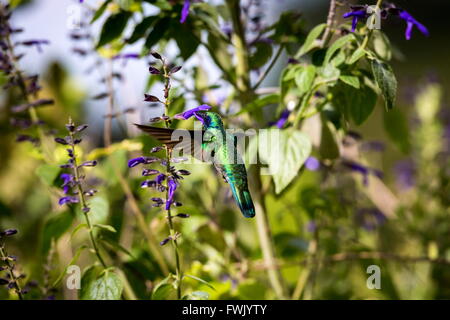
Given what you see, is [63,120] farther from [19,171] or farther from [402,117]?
[402,117]

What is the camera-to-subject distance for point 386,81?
636 millimetres

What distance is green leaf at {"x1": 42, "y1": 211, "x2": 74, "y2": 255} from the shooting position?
32.6 inches

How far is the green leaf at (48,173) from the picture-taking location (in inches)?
31.5

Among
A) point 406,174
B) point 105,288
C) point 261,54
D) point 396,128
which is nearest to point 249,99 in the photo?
point 261,54

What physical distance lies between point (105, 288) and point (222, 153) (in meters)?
Answer: 0.23

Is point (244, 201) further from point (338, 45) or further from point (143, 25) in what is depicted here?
point (143, 25)

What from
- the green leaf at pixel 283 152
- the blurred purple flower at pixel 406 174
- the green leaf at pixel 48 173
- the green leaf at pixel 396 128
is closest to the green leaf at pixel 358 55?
the green leaf at pixel 283 152

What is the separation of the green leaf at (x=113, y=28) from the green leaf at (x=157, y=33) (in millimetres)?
59

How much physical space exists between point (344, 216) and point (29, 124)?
594 millimetres

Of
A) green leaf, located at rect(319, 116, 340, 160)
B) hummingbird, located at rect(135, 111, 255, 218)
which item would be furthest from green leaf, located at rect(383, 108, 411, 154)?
hummingbird, located at rect(135, 111, 255, 218)

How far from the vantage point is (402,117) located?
39.8 inches

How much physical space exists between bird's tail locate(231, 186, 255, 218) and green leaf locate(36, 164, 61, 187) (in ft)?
1.07

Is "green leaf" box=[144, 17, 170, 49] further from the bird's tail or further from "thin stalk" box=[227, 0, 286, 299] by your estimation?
the bird's tail
